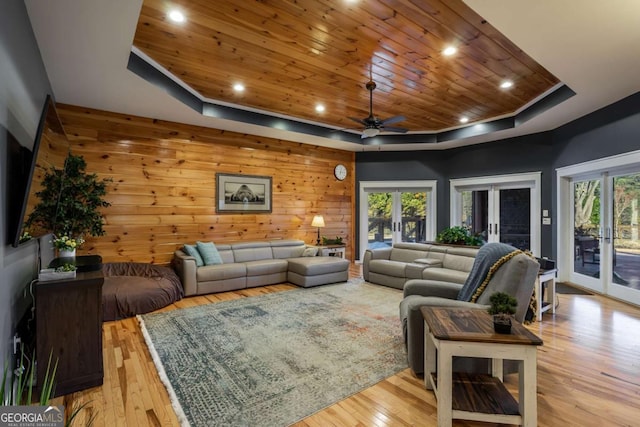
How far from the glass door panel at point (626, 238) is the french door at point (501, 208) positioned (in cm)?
137

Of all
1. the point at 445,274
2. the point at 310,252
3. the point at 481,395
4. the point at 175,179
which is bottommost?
the point at 481,395

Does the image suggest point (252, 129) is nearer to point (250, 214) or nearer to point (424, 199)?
point (250, 214)

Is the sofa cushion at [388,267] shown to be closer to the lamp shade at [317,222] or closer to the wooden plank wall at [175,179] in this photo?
the lamp shade at [317,222]

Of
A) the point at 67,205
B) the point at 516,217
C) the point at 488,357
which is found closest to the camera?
the point at 488,357

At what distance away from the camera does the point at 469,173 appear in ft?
23.6

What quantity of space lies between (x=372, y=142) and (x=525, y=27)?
4.71m

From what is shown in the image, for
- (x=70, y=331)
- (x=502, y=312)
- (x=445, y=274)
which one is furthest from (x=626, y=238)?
(x=70, y=331)

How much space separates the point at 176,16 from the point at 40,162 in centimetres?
166

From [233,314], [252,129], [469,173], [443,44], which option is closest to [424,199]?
[469,173]

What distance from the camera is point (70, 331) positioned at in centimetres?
230

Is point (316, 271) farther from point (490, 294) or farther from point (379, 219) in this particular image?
point (490, 294)

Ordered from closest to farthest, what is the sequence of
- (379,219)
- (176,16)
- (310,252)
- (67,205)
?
(176,16), (67,205), (310,252), (379,219)

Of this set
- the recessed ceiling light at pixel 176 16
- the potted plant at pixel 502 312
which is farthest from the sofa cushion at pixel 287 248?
the potted plant at pixel 502 312

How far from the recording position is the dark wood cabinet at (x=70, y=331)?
2.22 m
